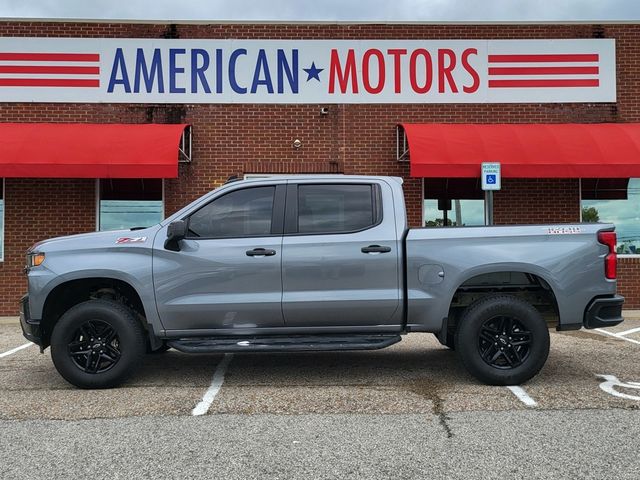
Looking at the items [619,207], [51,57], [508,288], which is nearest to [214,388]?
[508,288]

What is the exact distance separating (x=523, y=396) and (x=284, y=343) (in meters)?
2.20

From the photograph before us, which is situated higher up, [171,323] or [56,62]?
[56,62]

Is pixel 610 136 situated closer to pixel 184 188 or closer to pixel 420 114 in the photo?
pixel 420 114

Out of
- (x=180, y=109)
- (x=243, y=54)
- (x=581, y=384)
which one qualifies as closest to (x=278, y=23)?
(x=243, y=54)

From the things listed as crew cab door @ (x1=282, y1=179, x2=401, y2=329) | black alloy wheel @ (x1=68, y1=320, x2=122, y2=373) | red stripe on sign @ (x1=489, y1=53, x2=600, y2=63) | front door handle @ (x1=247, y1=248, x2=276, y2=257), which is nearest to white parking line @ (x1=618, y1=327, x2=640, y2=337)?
crew cab door @ (x1=282, y1=179, x2=401, y2=329)

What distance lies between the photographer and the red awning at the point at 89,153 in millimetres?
9477

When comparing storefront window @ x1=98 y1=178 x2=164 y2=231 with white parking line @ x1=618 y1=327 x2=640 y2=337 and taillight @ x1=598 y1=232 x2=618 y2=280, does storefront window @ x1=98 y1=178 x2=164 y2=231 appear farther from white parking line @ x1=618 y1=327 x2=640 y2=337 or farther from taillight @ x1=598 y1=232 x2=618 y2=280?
white parking line @ x1=618 y1=327 x2=640 y2=337

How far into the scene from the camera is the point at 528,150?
9992mm

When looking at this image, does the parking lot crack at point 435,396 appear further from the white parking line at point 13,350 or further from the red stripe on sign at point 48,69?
the red stripe on sign at point 48,69

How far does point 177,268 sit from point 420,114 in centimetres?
742

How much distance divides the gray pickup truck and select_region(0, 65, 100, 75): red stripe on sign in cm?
683

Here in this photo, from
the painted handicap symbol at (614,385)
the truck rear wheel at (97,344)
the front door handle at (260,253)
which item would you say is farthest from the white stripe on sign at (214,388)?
the painted handicap symbol at (614,385)

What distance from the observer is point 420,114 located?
11.2 metres

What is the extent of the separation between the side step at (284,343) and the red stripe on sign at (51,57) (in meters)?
7.97
